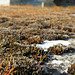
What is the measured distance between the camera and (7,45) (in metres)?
4.33

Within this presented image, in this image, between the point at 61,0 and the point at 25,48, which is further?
the point at 61,0

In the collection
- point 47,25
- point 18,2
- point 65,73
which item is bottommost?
point 65,73

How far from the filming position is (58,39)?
18.3 feet

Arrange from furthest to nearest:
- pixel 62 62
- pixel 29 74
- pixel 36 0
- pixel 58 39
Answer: pixel 36 0, pixel 58 39, pixel 62 62, pixel 29 74

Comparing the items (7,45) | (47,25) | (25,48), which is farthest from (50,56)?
(47,25)

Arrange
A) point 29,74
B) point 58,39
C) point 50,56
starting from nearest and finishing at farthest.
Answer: point 29,74
point 50,56
point 58,39

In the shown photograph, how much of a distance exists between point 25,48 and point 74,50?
1506 millimetres

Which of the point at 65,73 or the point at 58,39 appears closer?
the point at 65,73

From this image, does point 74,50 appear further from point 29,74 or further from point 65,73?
point 29,74

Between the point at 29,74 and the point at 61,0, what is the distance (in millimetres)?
22305

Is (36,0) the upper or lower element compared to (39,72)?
upper

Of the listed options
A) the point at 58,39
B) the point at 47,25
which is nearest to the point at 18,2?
the point at 47,25

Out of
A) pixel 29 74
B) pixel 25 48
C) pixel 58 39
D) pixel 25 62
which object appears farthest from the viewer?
pixel 58 39

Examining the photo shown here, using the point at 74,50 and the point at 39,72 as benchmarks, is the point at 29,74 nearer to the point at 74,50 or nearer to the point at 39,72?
the point at 39,72
